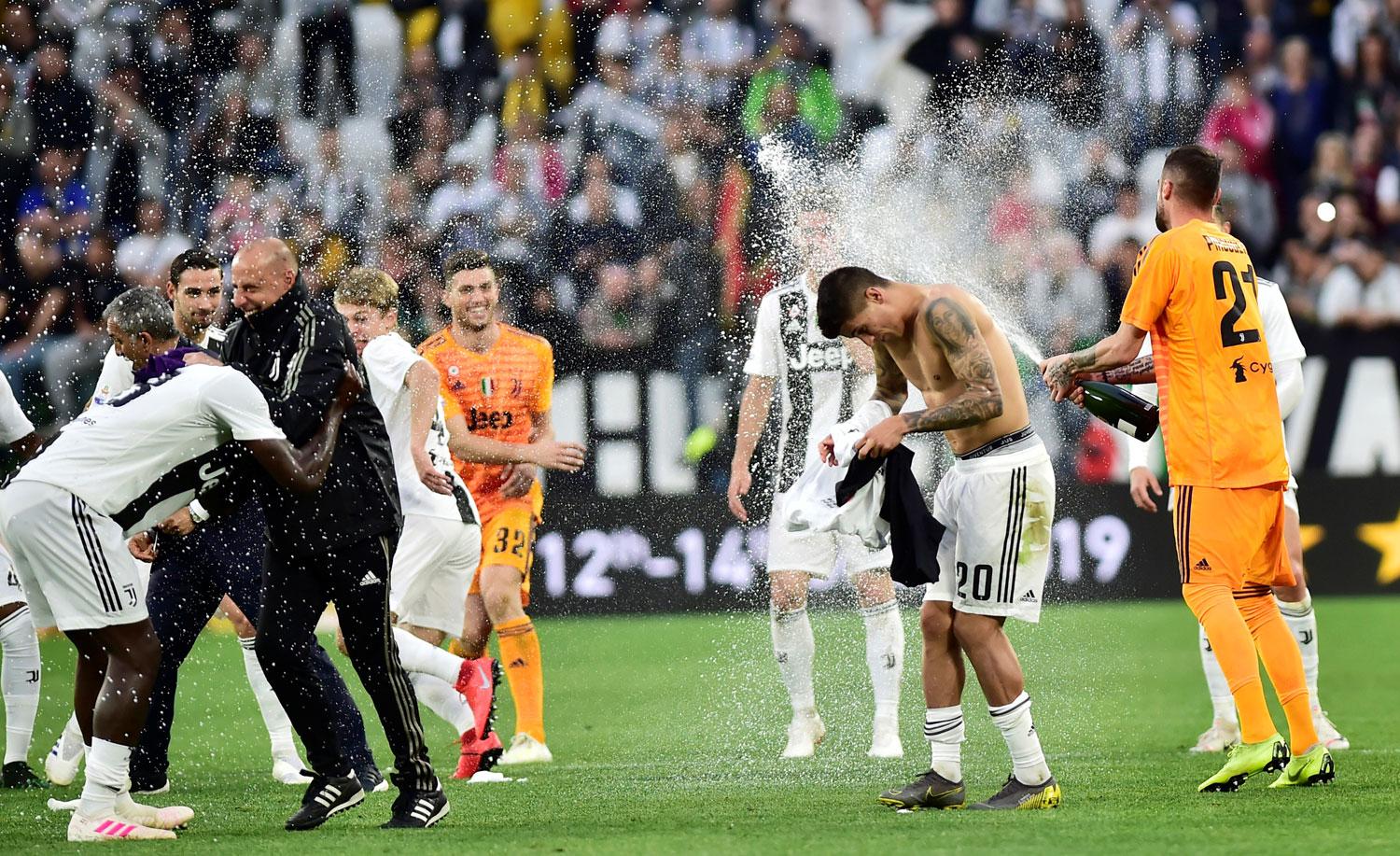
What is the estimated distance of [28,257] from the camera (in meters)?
14.6

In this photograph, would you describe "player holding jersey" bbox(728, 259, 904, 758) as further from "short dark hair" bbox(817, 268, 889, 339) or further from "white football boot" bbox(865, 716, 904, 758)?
"short dark hair" bbox(817, 268, 889, 339)

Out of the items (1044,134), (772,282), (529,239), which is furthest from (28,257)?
(1044,134)

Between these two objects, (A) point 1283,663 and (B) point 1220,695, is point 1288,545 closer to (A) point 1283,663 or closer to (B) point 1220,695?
(B) point 1220,695

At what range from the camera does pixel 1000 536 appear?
6.18m

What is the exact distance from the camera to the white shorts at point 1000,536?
6156 millimetres

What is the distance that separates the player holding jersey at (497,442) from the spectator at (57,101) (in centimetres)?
763

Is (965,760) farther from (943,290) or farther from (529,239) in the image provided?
(529,239)

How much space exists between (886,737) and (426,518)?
228 cm

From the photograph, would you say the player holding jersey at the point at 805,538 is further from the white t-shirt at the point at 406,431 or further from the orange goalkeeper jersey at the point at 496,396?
the white t-shirt at the point at 406,431

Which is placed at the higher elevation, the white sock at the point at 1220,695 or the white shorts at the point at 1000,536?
the white shorts at the point at 1000,536

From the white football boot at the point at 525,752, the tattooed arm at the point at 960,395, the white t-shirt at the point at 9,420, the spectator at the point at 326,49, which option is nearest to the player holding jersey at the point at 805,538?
the white football boot at the point at 525,752

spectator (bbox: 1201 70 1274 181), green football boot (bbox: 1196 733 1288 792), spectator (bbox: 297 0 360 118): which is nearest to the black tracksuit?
green football boot (bbox: 1196 733 1288 792)

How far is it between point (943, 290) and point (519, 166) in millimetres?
9564

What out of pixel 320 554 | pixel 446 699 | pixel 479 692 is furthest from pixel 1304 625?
pixel 320 554
